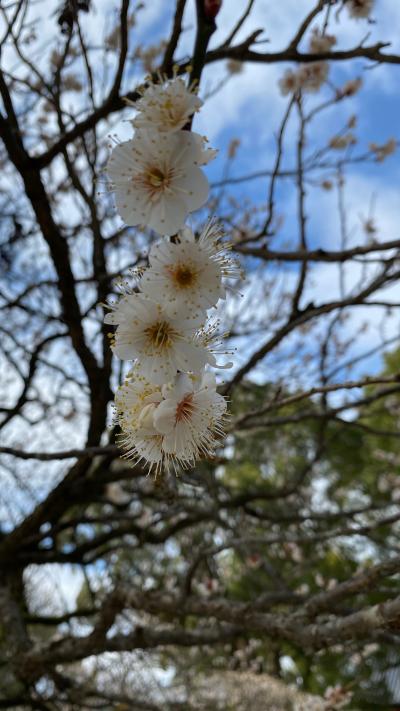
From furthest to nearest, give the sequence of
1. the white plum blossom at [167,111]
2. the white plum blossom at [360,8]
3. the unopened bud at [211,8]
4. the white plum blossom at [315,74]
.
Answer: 1. the white plum blossom at [315,74]
2. the white plum blossom at [360,8]
3. the unopened bud at [211,8]
4. the white plum blossom at [167,111]

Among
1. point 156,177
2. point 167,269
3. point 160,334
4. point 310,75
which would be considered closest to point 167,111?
point 156,177

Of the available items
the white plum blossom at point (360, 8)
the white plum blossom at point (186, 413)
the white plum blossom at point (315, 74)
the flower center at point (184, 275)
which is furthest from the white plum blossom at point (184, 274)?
the white plum blossom at point (315, 74)

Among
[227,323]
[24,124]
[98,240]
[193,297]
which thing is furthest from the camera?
[227,323]

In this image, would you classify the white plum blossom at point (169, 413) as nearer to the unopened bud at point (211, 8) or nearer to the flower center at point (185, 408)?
the flower center at point (185, 408)

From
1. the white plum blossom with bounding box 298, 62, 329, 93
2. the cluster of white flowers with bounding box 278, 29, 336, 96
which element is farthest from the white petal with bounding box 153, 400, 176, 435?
the white plum blossom with bounding box 298, 62, 329, 93

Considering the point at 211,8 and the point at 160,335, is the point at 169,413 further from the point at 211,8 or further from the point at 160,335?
the point at 211,8

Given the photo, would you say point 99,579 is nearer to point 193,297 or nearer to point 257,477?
point 193,297

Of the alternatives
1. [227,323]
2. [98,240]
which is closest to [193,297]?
[98,240]
